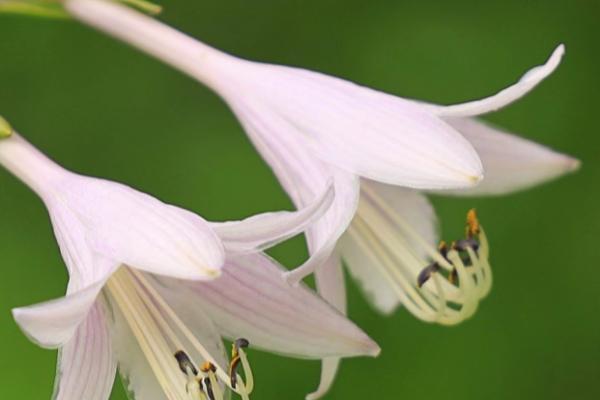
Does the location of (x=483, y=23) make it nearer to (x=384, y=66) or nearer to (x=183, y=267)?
(x=384, y=66)

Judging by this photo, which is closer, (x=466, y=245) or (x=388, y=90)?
(x=466, y=245)

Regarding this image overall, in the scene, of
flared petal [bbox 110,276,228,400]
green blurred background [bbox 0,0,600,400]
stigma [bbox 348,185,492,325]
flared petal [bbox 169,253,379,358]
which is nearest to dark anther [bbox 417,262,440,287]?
stigma [bbox 348,185,492,325]

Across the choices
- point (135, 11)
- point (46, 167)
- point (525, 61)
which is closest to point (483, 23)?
point (525, 61)

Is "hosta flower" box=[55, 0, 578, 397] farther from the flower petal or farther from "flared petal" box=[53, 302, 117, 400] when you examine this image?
"flared petal" box=[53, 302, 117, 400]

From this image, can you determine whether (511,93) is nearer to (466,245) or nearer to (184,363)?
(466,245)

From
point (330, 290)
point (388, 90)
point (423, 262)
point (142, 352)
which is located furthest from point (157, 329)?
point (388, 90)

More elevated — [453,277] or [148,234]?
[148,234]

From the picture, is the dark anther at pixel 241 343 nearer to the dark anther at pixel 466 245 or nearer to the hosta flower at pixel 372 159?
the hosta flower at pixel 372 159

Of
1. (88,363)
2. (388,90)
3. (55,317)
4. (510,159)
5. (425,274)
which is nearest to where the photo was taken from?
(55,317)
